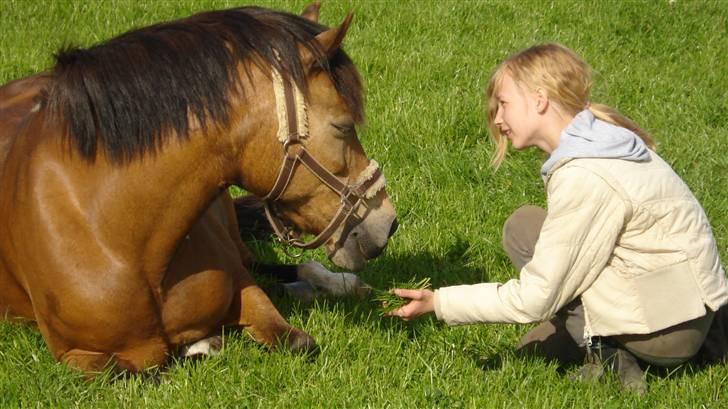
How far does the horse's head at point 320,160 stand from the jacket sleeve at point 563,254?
48 centimetres

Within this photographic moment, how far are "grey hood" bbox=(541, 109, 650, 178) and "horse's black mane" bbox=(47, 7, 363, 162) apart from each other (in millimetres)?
766

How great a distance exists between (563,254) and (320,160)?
0.93 m

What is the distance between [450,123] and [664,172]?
112 inches

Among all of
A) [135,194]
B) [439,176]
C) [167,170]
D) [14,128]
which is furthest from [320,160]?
[439,176]

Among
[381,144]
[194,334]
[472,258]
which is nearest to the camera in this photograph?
[194,334]

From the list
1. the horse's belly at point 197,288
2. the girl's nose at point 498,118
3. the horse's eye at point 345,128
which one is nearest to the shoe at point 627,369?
the girl's nose at point 498,118

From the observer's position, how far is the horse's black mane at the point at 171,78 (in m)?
3.32

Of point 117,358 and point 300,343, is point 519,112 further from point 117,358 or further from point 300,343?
point 117,358

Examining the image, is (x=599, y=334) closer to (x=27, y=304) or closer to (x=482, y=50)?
(x=27, y=304)

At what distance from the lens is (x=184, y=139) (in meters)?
3.34

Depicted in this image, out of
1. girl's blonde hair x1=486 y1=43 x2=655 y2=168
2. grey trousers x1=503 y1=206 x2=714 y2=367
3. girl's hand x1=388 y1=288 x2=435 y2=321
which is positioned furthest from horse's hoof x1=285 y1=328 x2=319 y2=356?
girl's blonde hair x1=486 y1=43 x2=655 y2=168

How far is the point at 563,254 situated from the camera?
137 inches

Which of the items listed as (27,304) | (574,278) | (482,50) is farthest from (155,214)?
(482,50)

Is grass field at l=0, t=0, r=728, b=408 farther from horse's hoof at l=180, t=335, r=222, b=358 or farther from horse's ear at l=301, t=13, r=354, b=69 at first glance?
horse's ear at l=301, t=13, r=354, b=69
